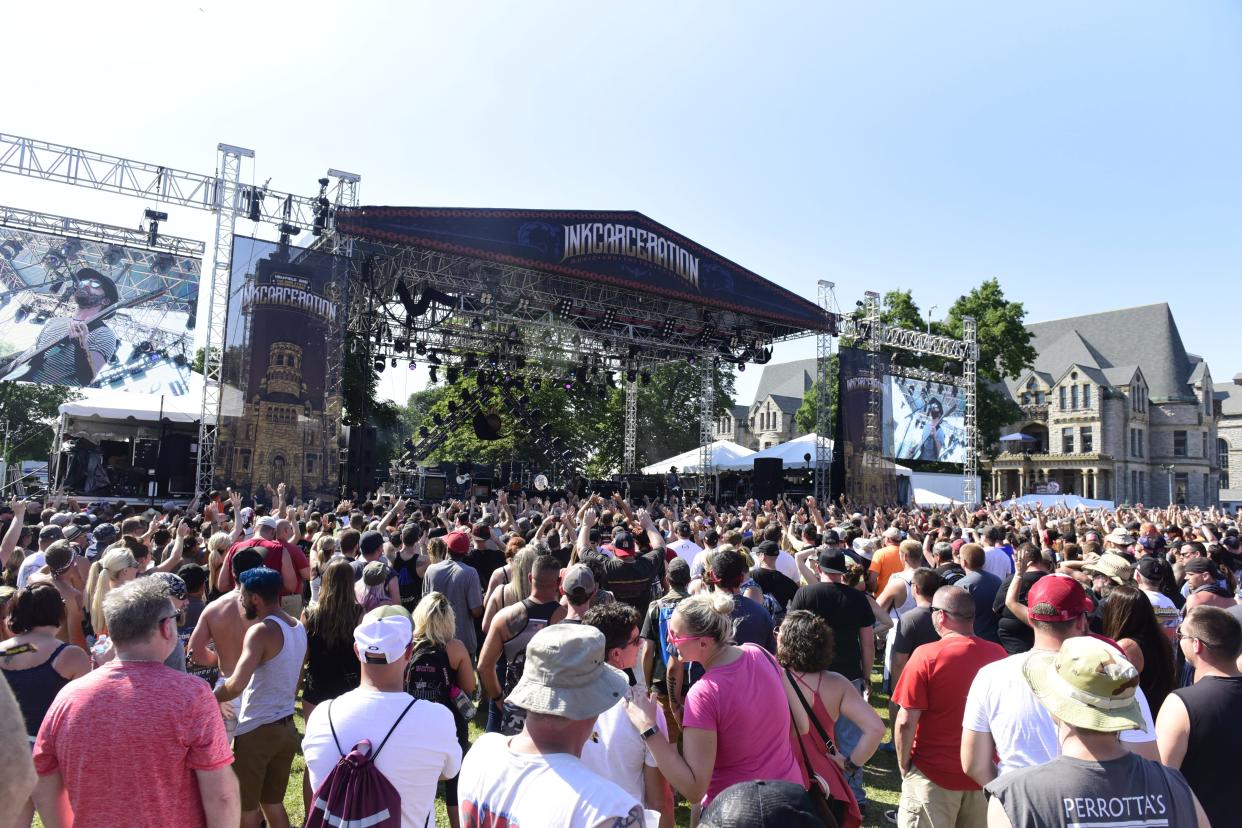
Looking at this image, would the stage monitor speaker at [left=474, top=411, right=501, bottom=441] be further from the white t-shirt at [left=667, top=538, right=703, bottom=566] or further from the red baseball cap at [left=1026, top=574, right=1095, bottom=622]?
the red baseball cap at [left=1026, top=574, right=1095, bottom=622]

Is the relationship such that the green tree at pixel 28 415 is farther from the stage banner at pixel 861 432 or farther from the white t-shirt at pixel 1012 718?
the white t-shirt at pixel 1012 718

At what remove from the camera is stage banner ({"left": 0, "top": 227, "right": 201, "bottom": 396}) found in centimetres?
1719

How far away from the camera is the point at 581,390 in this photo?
29.3 m

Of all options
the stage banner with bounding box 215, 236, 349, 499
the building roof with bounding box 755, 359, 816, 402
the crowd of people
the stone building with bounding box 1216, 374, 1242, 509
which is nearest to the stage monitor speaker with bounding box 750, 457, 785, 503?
the stage banner with bounding box 215, 236, 349, 499

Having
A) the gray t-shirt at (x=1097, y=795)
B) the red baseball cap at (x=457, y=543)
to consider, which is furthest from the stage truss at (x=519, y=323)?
the gray t-shirt at (x=1097, y=795)

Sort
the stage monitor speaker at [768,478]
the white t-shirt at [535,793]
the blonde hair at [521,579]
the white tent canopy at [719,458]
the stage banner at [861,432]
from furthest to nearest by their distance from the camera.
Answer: the white tent canopy at [719,458] → the stage monitor speaker at [768,478] → the stage banner at [861,432] → the blonde hair at [521,579] → the white t-shirt at [535,793]

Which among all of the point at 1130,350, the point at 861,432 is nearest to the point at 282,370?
the point at 861,432

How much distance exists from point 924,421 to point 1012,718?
2725 centimetres

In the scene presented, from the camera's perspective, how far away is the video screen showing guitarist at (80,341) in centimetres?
1753

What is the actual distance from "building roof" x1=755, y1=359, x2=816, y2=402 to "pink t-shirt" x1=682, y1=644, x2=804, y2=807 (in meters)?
82.3

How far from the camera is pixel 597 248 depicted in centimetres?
2088

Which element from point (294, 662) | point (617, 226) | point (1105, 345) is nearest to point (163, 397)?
point (617, 226)

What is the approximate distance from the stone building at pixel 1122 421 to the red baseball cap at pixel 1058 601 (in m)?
64.5

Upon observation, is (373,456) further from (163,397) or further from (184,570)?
(184,570)
